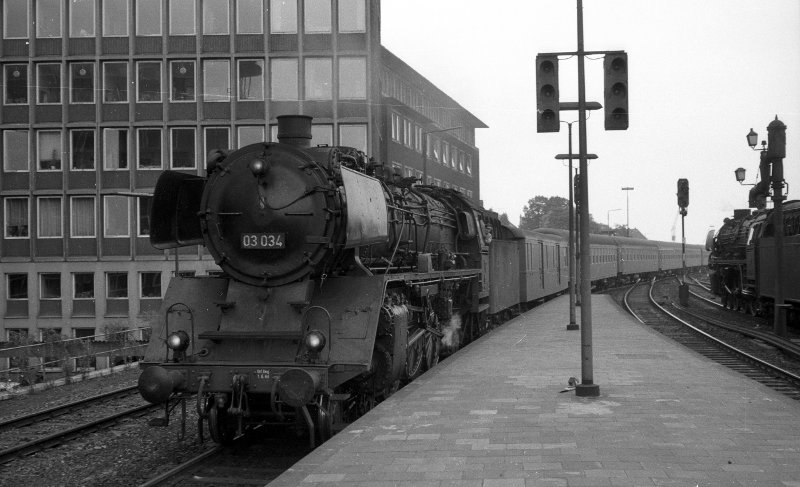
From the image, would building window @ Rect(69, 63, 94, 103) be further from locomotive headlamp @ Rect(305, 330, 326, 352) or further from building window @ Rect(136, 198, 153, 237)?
locomotive headlamp @ Rect(305, 330, 326, 352)

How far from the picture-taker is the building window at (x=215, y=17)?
32812 mm

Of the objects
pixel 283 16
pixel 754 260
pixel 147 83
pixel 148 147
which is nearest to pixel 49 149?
pixel 148 147

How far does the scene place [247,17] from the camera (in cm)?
3275

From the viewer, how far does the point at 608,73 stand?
942 cm

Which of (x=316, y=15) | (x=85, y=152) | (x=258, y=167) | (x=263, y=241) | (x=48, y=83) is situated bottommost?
(x=263, y=241)

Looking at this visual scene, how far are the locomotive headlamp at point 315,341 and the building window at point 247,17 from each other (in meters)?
27.0

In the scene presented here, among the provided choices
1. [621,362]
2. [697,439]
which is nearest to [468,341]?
[621,362]

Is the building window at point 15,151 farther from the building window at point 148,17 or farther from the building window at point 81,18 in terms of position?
the building window at point 148,17

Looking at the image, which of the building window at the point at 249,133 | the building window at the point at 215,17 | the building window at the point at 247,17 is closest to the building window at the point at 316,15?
the building window at the point at 247,17

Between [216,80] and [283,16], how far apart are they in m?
3.95

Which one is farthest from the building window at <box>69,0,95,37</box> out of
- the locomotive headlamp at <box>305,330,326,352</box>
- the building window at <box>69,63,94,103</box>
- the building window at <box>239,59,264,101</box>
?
the locomotive headlamp at <box>305,330,326,352</box>

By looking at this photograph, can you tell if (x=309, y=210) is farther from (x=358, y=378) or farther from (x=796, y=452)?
(x=796, y=452)

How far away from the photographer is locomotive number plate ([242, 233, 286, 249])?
8.52 metres

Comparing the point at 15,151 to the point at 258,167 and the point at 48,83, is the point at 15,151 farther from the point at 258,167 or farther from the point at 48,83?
the point at 258,167
